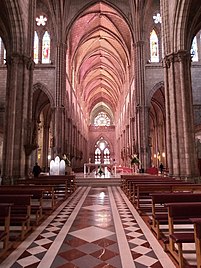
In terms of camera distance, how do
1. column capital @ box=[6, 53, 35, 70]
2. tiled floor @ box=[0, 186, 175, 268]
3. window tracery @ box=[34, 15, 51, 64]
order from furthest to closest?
window tracery @ box=[34, 15, 51, 64] → column capital @ box=[6, 53, 35, 70] → tiled floor @ box=[0, 186, 175, 268]

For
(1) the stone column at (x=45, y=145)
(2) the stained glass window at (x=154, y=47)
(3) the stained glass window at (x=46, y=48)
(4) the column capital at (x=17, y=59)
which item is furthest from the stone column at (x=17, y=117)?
(1) the stone column at (x=45, y=145)

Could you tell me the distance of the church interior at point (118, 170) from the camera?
3.97 m

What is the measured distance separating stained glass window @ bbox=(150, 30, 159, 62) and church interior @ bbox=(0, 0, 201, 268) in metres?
0.11

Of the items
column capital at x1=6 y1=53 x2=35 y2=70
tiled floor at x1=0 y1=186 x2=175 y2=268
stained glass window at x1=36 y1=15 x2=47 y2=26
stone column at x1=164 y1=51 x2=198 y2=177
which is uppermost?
stained glass window at x1=36 y1=15 x2=47 y2=26

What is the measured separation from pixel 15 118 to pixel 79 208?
682cm

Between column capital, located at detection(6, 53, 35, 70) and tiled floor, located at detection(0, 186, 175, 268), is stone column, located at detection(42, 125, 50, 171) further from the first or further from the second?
tiled floor, located at detection(0, 186, 175, 268)

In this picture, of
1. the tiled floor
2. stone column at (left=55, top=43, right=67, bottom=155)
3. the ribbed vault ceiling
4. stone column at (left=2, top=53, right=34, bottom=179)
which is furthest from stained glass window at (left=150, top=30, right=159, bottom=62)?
the tiled floor

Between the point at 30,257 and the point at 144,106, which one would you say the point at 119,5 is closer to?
the point at 144,106

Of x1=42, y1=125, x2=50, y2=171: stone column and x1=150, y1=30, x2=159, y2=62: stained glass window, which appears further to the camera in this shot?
x1=42, y1=125, x2=50, y2=171: stone column

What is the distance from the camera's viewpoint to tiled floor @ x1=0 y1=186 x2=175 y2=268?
3.55 m

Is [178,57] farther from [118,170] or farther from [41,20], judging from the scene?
[118,170]

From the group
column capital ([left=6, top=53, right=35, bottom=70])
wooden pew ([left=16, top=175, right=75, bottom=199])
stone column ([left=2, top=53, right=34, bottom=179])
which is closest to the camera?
wooden pew ([left=16, top=175, right=75, bottom=199])

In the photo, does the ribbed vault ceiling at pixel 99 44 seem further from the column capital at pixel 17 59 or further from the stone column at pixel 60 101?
the column capital at pixel 17 59

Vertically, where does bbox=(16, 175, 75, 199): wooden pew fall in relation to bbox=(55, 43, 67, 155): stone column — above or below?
below
